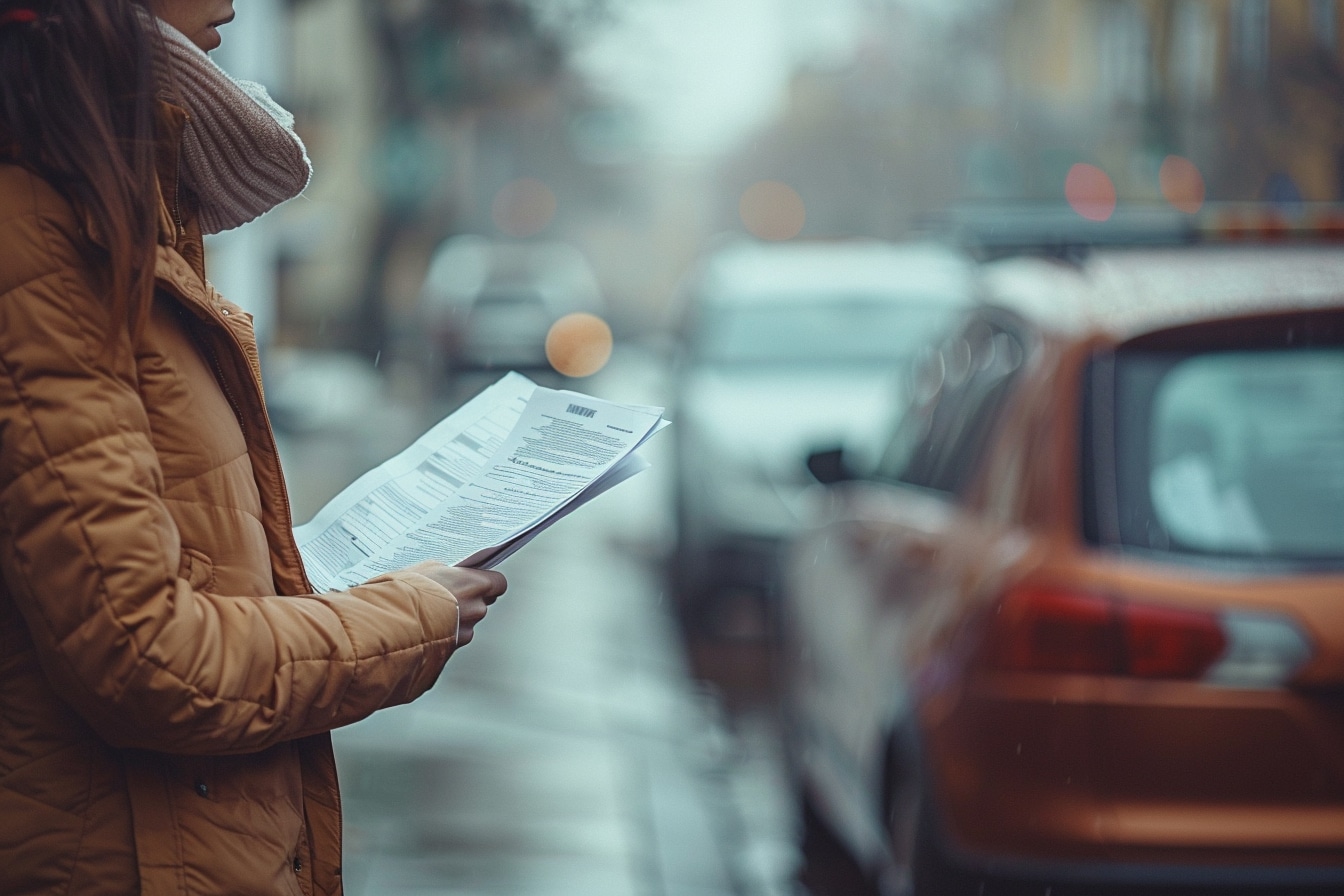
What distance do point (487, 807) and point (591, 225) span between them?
314 ft

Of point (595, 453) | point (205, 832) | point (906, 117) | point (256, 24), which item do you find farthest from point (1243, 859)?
point (906, 117)

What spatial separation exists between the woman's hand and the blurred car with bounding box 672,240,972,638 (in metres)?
6.00

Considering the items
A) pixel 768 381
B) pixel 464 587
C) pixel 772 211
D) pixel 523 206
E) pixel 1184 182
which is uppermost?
pixel 464 587

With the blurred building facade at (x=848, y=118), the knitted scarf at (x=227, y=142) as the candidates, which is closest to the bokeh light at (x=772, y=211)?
the blurred building facade at (x=848, y=118)

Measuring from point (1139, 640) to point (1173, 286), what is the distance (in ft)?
2.44

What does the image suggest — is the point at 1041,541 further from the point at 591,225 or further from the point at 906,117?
the point at 591,225

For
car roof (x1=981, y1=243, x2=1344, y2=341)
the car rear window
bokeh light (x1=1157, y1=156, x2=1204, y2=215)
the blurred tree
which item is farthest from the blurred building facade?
the car rear window

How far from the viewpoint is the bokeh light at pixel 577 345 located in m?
26.8

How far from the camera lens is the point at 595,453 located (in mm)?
2012

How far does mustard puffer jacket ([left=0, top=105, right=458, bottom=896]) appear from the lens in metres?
1.55

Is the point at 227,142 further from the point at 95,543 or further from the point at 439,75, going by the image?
the point at 439,75

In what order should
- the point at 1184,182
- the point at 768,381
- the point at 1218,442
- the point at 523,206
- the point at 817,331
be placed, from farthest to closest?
1. the point at 523,206
2. the point at 1184,182
3. the point at 817,331
4. the point at 768,381
5. the point at 1218,442

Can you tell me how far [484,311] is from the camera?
26703 millimetres

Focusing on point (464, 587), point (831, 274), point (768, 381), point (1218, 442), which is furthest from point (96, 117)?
point (831, 274)
